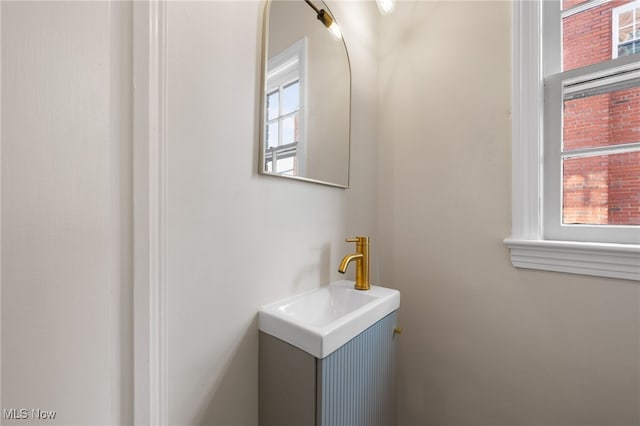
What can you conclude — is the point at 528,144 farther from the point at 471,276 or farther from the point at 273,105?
the point at 273,105

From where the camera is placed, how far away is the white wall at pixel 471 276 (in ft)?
2.76

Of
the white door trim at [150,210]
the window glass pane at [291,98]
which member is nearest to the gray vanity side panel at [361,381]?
the white door trim at [150,210]

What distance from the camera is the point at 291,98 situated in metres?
0.87

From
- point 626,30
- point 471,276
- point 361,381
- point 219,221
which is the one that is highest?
point 626,30

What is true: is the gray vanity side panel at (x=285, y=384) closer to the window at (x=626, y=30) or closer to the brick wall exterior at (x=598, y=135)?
the brick wall exterior at (x=598, y=135)

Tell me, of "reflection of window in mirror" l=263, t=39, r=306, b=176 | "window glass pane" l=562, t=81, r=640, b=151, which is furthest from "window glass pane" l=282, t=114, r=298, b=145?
"window glass pane" l=562, t=81, r=640, b=151

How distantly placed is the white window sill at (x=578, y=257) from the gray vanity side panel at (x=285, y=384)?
82 cm

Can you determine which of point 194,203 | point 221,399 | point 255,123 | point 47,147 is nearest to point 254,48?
point 255,123

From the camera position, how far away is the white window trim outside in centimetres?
92

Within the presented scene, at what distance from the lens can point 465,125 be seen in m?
1.07

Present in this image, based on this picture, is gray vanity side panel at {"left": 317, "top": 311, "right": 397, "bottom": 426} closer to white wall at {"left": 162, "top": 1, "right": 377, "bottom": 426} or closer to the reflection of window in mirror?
white wall at {"left": 162, "top": 1, "right": 377, "bottom": 426}

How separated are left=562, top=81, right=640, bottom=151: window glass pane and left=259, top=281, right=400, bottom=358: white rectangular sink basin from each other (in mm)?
828

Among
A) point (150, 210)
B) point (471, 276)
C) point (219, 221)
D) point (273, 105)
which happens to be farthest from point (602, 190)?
point (150, 210)

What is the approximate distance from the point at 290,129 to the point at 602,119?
1029 millimetres
